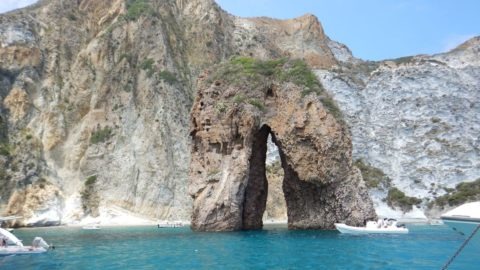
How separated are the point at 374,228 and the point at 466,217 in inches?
1058

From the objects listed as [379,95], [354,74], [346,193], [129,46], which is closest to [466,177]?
[379,95]

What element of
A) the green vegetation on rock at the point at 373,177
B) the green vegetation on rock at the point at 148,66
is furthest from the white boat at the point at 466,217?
the green vegetation on rock at the point at 148,66

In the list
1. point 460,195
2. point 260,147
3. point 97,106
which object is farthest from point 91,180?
point 460,195

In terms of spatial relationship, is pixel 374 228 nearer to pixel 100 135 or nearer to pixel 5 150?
pixel 100 135

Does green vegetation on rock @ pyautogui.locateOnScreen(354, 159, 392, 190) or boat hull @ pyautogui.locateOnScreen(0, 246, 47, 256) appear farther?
green vegetation on rock @ pyautogui.locateOnScreen(354, 159, 392, 190)

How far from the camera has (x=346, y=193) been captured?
127 feet

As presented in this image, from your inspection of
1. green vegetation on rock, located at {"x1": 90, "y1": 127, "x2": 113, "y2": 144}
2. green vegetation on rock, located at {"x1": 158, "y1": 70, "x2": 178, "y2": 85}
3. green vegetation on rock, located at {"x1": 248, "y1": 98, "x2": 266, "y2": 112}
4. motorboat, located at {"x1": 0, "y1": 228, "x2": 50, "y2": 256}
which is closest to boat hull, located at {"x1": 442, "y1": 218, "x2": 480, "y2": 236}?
motorboat, located at {"x1": 0, "y1": 228, "x2": 50, "y2": 256}

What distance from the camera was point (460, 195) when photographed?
6925 centimetres

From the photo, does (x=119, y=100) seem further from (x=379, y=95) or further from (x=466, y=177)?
(x=466, y=177)

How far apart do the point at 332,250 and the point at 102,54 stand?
60507 mm

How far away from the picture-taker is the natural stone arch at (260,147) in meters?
38.9

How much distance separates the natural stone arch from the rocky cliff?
88.3ft

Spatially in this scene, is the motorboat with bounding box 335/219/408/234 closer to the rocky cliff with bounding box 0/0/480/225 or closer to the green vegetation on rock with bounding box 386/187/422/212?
the rocky cliff with bounding box 0/0/480/225

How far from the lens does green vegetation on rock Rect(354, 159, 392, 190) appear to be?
3012 inches
